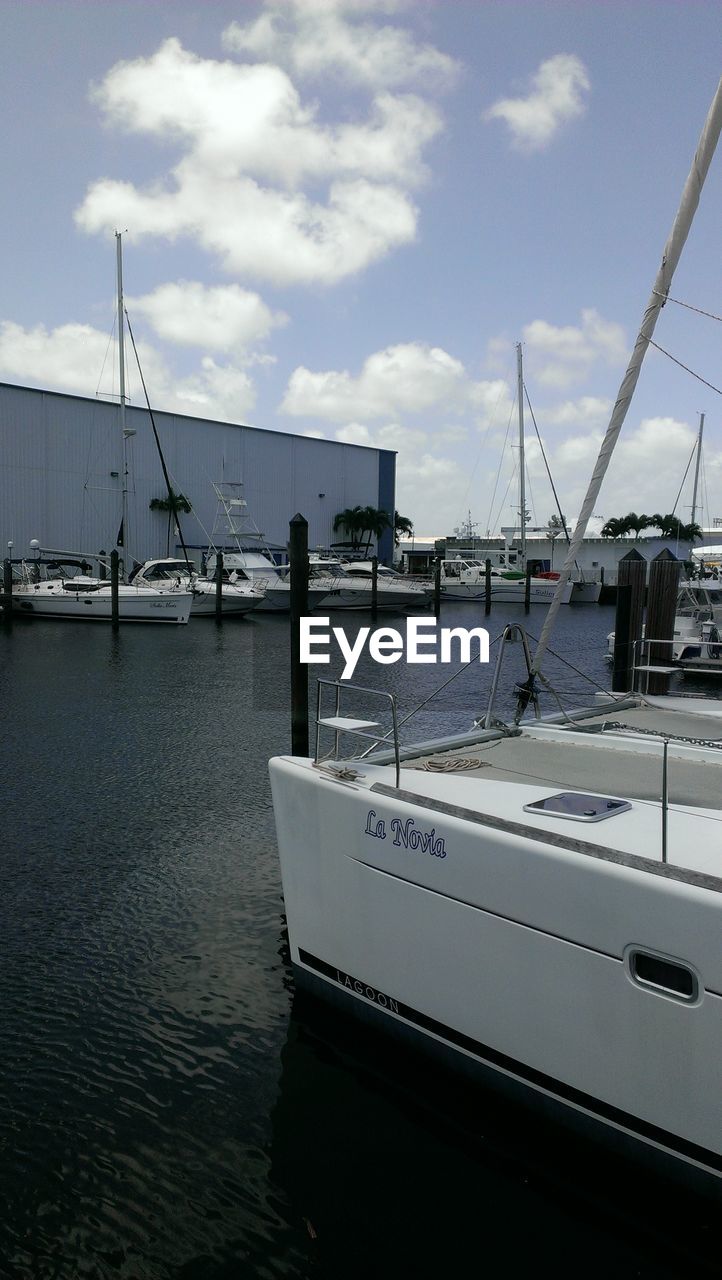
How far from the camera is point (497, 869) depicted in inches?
168

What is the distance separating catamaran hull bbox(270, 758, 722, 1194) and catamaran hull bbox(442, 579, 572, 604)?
52.3 meters

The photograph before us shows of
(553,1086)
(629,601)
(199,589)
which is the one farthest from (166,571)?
(553,1086)

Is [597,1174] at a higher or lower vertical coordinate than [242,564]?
lower

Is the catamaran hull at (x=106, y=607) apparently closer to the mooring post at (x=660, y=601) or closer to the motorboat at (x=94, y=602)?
the motorboat at (x=94, y=602)

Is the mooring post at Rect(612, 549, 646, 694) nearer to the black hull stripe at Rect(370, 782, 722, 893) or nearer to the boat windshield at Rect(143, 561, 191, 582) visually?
the black hull stripe at Rect(370, 782, 722, 893)

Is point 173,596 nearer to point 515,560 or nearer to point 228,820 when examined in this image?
point 228,820

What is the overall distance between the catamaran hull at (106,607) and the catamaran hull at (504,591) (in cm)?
2368

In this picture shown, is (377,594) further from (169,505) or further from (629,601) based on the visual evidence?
(629,601)

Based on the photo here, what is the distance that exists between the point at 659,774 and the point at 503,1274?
3.06 meters

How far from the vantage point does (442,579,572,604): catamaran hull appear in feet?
186

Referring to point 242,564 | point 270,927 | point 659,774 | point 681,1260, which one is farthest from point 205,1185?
point 242,564

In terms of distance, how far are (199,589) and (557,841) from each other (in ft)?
126

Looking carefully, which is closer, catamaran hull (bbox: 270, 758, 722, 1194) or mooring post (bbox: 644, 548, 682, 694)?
catamaran hull (bbox: 270, 758, 722, 1194)

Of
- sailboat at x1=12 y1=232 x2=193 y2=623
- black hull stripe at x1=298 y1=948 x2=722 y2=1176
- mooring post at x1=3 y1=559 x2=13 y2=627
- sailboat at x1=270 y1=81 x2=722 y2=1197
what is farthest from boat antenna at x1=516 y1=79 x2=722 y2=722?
mooring post at x1=3 y1=559 x2=13 y2=627
